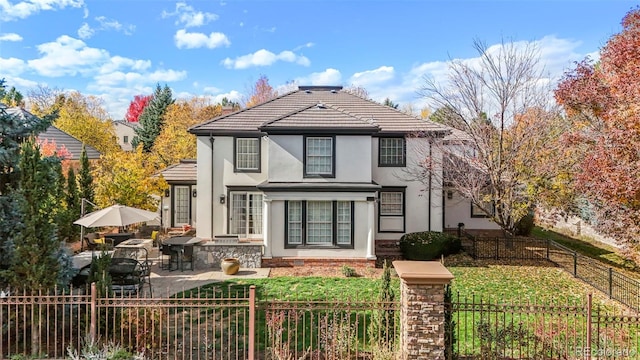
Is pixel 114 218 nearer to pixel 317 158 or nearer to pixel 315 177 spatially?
pixel 315 177

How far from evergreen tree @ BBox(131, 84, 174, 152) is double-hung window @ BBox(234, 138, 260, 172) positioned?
27.9 metres

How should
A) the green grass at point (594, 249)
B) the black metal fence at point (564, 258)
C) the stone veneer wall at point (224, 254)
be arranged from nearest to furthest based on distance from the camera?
the black metal fence at point (564, 258) < the stone veneer wall at point (224, 254) < the green grass at point (594, 249)

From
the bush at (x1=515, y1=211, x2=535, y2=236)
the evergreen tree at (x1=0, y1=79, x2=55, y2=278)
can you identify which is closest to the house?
the bush at (x1=515, y1=211, x2=535, y2=236)

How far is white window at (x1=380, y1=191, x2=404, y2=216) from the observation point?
69.1ft

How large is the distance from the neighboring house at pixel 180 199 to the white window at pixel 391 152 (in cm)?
1145

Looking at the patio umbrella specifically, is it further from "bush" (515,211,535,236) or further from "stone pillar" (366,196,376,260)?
"bush" (515,211,535,236)

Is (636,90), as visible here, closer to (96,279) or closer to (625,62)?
(625,62)

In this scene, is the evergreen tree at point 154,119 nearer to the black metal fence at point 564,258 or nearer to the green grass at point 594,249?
the black metal fence at point 564,258

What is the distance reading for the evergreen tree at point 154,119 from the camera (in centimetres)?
4494

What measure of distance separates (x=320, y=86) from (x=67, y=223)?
16.7 metres

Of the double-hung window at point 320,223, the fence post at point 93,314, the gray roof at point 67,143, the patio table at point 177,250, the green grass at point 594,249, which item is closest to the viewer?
the fence post at point 93,314

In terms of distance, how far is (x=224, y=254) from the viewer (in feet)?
56.0

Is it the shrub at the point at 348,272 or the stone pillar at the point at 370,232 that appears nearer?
the shrub at the point at 348,272

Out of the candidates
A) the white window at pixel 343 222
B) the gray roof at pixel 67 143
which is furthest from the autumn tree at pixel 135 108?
the white window at pixel 343 222
